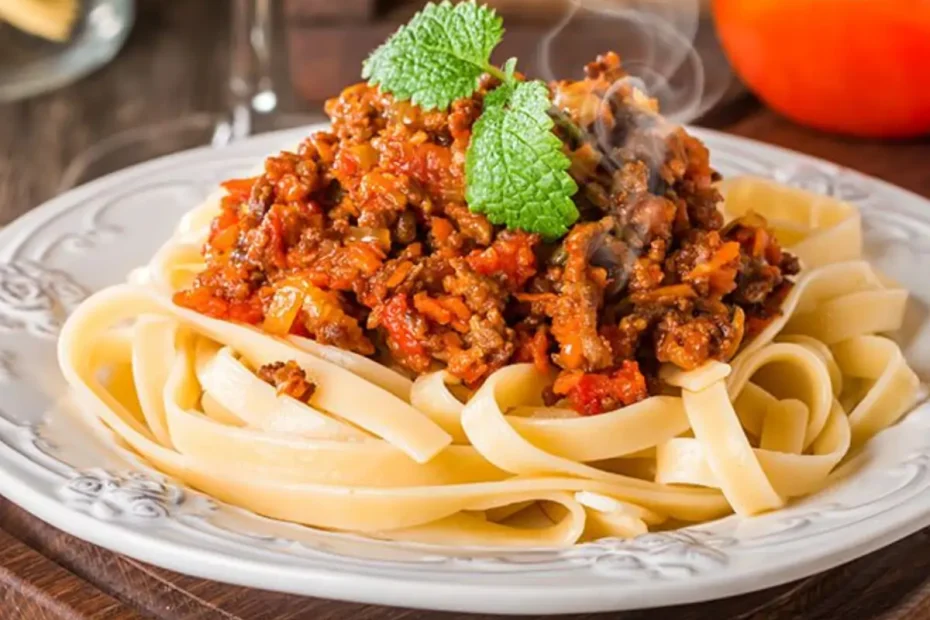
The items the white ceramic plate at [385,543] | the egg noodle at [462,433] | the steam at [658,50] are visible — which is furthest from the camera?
the steam at [658,50]

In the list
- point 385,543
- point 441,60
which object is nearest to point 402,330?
point 385,543

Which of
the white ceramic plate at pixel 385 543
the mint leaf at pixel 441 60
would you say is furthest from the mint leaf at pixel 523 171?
the white ceramic plate at pixel 385 543

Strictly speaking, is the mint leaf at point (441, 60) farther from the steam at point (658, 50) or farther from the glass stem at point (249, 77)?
the glass stem at point (249, 77)

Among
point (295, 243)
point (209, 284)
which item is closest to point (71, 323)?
point (209, 284)

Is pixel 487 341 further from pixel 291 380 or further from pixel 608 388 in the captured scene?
pixel 291 380

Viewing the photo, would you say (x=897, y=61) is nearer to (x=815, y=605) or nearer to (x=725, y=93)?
(x=725, y=93)

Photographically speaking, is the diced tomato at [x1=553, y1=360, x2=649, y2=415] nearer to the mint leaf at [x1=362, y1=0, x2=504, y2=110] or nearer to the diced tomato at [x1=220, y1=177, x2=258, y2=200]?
the mint leaf at [x1=362, y1=0, x2=504, y2=110]

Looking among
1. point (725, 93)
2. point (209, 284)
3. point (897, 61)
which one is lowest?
point (725, 93)

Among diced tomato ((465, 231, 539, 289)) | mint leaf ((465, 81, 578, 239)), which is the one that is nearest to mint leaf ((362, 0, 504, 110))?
mint leaf ((465, 81, 578, 239))
